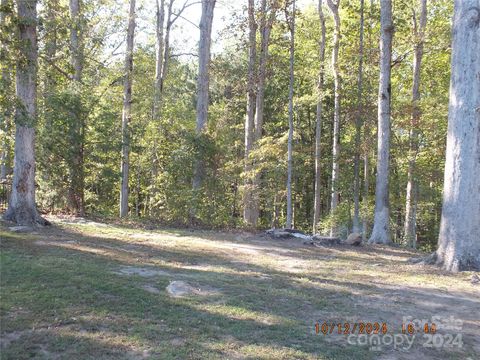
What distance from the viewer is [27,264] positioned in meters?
6.07

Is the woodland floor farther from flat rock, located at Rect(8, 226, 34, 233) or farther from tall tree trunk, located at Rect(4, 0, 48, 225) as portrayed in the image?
tall tree trunk, located at Rect(4, 0, 48, 225)

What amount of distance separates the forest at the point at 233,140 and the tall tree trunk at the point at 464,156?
0.8 inches

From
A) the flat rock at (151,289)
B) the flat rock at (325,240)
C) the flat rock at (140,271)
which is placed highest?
the flat rock at (151,289)

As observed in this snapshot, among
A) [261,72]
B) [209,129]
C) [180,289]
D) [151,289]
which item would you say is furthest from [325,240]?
[261,72]

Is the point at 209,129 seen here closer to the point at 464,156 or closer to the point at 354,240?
the point at 354,240

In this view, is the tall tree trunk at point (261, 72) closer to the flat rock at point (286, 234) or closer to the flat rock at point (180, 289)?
the flat rock at point (286, 234)

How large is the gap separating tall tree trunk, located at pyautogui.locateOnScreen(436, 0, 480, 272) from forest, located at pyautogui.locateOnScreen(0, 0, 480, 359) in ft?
0.07

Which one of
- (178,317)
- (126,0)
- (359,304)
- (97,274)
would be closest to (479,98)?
(359,304)

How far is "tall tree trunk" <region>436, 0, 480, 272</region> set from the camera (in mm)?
7730

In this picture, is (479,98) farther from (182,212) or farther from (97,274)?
(182,212)

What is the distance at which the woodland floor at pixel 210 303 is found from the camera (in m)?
3.76

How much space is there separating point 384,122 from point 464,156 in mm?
4755

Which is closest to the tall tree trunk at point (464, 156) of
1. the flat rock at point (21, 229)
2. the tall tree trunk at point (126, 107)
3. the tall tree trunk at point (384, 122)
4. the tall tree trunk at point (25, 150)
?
the tall tree trunk at point (384, 122)

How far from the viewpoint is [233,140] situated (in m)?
15.6
